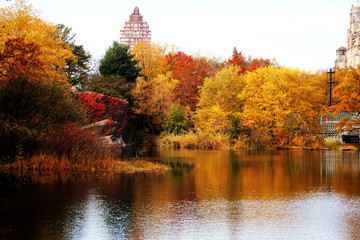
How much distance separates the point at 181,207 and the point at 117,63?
41.0 metres

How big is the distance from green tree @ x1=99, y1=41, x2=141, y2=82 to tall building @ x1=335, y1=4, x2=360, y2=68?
8849 cm

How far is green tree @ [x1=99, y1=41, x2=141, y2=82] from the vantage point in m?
50.2

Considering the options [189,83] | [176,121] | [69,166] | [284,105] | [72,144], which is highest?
[189,83]

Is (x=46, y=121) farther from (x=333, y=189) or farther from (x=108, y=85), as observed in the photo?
(x=108, y=85)

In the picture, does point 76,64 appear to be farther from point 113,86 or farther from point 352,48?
point 352,48

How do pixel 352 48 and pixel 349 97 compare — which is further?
pixel 352 48

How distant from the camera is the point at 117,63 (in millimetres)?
50344

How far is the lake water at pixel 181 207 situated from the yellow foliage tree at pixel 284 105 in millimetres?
22310

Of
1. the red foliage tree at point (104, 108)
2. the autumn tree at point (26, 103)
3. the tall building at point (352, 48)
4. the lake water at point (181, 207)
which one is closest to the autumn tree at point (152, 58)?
the red foliage tree at point (104, 108)

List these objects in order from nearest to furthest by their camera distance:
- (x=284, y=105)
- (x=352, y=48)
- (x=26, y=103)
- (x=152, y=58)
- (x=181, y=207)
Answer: (x=181, y=207)
(x=26, y=103)
(x=284, y=105)
(x=152, y=58)
(x=352, y=48)

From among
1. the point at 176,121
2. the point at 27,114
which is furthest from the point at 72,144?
the point at 176,121

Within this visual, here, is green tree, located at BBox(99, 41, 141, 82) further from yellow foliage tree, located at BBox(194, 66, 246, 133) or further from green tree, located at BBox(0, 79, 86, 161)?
green tree, located at BBox(0, 79, 86, 161)

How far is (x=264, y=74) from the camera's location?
42406 mm

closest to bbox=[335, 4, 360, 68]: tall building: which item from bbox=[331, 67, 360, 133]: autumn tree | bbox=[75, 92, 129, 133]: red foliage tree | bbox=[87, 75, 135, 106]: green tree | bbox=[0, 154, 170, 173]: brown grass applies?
bbox=[331, 67, 360, 133]: autumn tree
